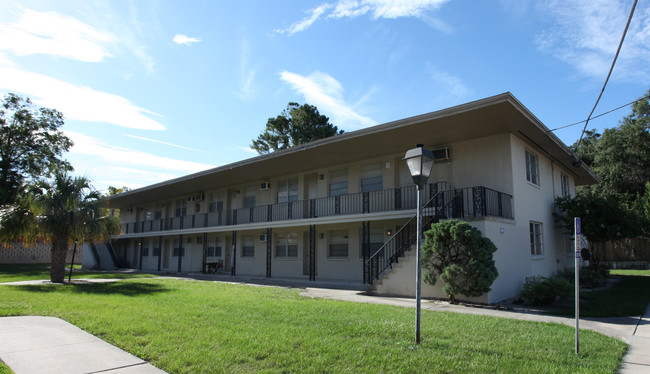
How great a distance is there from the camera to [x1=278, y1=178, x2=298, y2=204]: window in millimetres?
19328

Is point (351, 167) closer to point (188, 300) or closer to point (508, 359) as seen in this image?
point (188, 300)

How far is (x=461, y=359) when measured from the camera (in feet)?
16.4

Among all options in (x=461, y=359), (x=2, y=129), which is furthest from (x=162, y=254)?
(x=461, y=359)

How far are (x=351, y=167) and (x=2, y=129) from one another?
94.9 ft

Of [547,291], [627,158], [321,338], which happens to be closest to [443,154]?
[547,291]

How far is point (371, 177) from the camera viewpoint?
16.4m

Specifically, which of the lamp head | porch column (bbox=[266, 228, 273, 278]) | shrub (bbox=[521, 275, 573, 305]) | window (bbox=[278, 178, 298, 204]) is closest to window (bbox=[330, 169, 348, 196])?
window (bbox=[278, 178, 298, 204])

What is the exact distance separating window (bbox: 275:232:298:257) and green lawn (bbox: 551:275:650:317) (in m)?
11.3

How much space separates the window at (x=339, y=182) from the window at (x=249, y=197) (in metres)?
5.47

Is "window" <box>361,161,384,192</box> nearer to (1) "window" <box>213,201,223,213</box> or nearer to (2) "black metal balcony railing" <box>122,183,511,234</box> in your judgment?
(2) "black metal balcony railing" <box>122,183,511,234</box>

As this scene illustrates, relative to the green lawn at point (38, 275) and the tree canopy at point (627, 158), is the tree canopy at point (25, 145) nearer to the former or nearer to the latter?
the green lawn at point (38, 275)

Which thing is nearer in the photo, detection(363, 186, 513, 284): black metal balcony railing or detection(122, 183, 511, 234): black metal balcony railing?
detection(363, 186, 513, 284): black metal balcony railing

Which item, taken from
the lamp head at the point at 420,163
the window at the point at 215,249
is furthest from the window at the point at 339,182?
the lamp head at the point at 420,163

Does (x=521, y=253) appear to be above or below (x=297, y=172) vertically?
below
